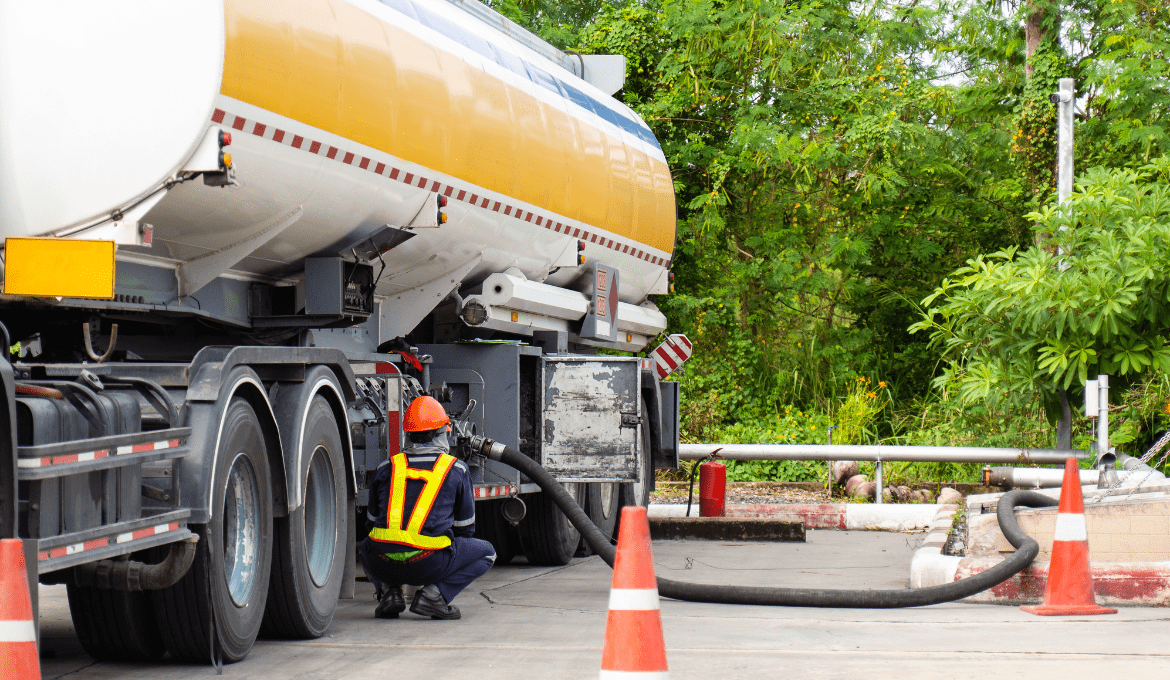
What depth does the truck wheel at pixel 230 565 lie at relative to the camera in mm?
5707

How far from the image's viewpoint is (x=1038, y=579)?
310 inches

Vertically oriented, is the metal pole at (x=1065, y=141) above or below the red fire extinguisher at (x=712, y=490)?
above

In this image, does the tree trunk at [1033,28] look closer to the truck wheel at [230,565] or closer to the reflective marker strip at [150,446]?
the truck wheel at [230,565]

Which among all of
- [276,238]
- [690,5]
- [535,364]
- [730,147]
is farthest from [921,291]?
[276,238]

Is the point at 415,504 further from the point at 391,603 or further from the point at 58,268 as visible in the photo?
the point at 58,268

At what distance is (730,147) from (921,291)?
11.4 ft

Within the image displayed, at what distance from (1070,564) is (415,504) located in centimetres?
350

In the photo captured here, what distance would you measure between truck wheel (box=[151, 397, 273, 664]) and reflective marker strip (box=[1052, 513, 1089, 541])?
4066 millimetres

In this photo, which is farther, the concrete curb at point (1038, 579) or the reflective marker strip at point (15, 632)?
the concrete curb at point (1038, 579)

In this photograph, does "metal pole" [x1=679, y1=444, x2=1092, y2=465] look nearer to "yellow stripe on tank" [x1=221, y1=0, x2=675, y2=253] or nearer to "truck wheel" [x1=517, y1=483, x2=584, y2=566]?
"truck wheel" [x1=517, y1=483, x2=584, y2=566]

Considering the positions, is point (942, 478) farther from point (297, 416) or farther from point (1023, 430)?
point (297, 416)

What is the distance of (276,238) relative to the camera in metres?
6.94

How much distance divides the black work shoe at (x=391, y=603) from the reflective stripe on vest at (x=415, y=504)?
34cm

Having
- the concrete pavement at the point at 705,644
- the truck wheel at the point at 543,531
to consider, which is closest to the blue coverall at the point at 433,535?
the concrete pavement at the point at 705,644
